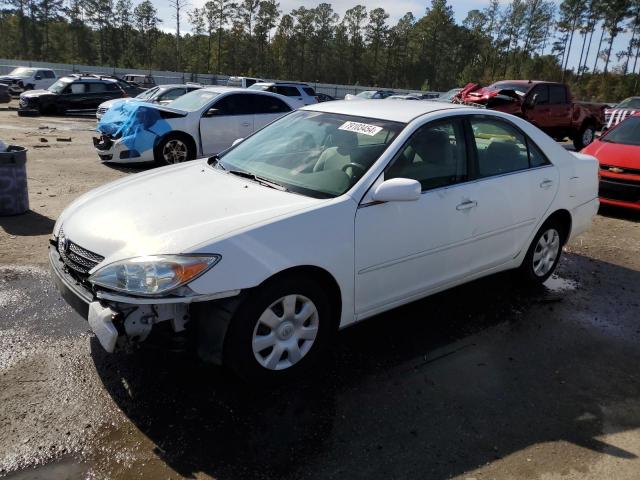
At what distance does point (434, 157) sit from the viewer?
3.90 m

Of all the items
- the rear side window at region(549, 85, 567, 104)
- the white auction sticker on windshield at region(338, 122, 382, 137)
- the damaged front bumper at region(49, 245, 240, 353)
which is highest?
the rear side window at region(549, 85, 567, 104)

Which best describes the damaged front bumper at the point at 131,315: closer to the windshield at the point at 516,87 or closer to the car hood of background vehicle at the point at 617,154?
the car hood of background vehicle at the point at 617,154

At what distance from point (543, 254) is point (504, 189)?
1068 mm

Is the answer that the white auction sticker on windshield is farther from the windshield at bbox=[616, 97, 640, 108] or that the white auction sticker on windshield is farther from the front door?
the windshield at bbox=[616, 97, 640, 108]

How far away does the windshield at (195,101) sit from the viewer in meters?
10.5

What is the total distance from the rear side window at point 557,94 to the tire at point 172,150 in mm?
10231

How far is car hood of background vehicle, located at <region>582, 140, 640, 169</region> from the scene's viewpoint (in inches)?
316

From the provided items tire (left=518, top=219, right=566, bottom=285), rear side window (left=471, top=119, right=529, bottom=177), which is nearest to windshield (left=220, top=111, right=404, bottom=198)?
rear side window (left=471, top=119, right=529, bottom=177)

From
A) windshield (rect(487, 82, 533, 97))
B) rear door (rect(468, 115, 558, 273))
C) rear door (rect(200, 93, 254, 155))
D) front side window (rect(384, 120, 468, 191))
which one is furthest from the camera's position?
windshield (rect(487, 82, 533, 97))

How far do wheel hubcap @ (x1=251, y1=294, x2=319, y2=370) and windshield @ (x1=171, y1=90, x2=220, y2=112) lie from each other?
805 cm

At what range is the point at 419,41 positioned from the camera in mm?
94438

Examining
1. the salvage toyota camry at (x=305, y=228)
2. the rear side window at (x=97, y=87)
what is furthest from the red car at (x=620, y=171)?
the rear side window at (x=97, y=87)

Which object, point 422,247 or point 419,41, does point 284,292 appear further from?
point 419,41

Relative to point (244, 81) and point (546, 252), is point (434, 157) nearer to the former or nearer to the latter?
point (546, 252)
